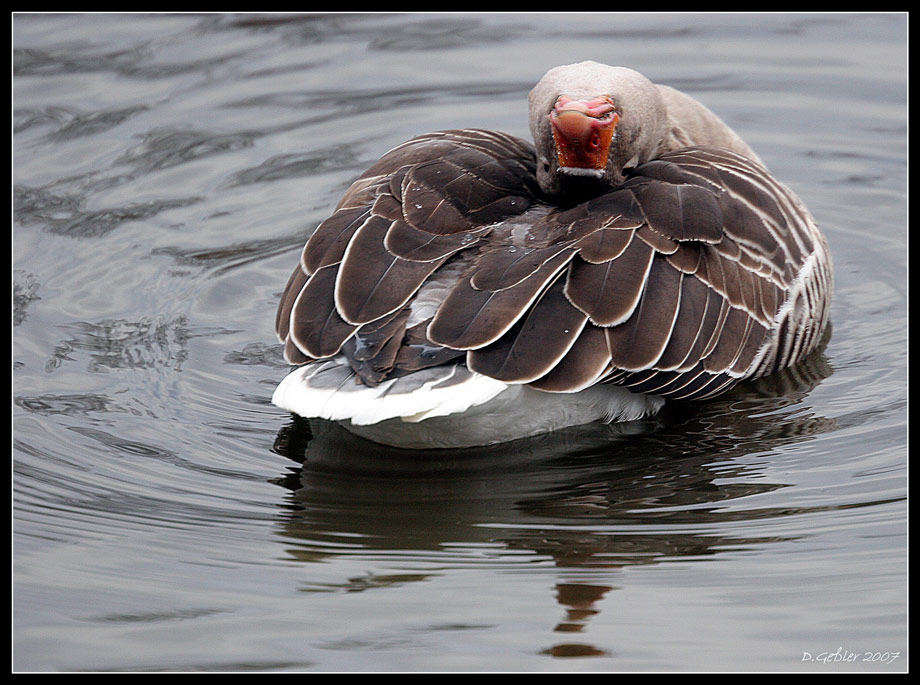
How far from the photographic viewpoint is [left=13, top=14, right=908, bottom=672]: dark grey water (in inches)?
186

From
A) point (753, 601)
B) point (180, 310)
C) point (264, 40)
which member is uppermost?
point (264, 40)

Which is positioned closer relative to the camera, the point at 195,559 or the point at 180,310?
the point at 195,559

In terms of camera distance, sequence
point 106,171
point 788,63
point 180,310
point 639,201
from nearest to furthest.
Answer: point 639,201 < point 180,310 < point 106,171 < point 788,63

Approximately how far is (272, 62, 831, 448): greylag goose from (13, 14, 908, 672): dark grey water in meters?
0.35

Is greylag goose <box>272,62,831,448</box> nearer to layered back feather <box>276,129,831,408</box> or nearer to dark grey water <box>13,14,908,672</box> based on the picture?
layered back feather <box>276,129,831,408</box>

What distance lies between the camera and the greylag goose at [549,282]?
18.4 feet

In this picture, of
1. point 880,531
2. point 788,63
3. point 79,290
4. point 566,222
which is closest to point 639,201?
point 566,222

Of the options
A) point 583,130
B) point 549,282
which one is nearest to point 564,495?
point 549,282

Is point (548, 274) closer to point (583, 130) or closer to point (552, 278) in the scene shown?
point (552, 278)

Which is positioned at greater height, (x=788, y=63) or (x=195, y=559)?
(x=788, y=63)

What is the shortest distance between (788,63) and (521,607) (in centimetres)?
780

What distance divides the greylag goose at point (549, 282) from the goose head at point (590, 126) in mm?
12

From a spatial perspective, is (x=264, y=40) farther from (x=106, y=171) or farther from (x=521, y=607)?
(x=521, y=607)

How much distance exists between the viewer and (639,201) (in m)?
6.23
